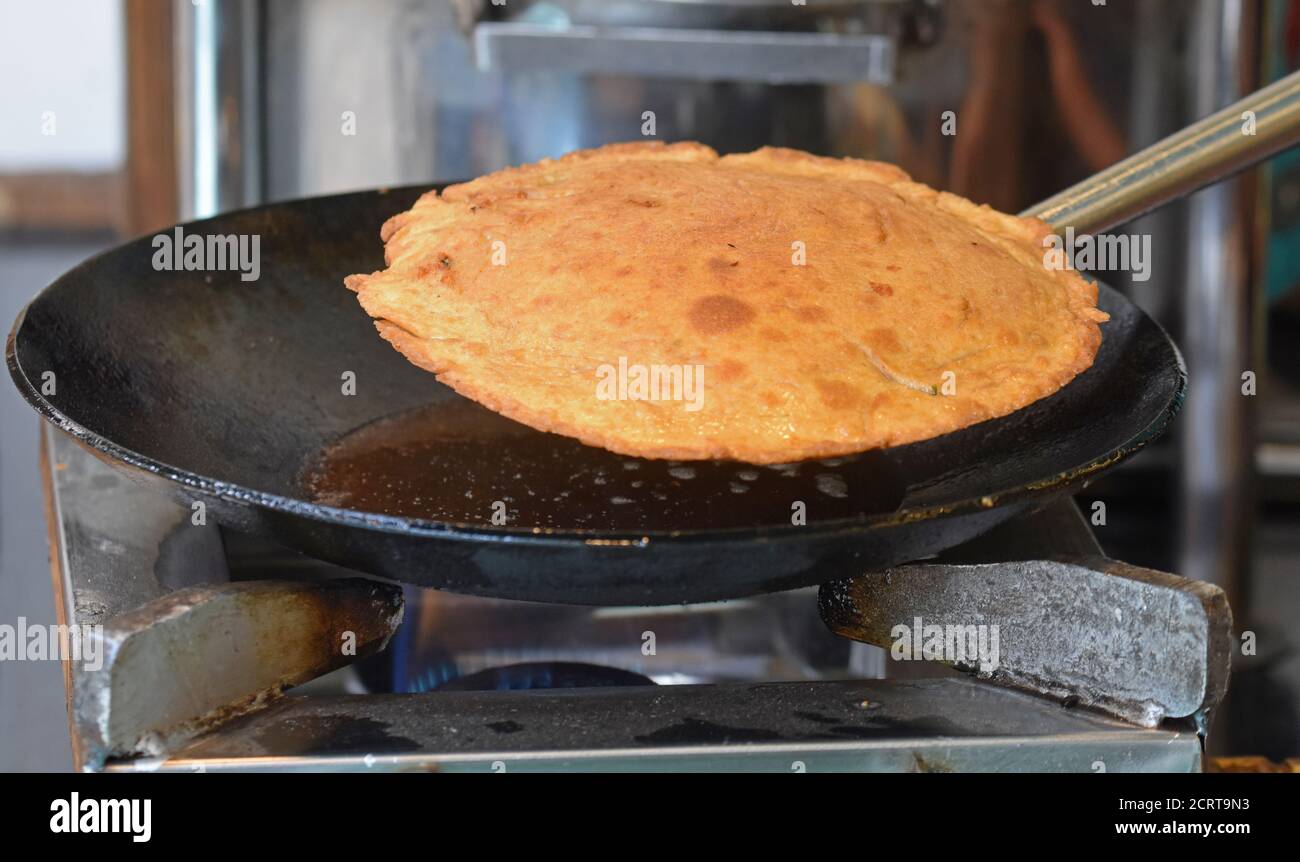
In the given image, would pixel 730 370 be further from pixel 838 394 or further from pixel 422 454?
pixel 422 454

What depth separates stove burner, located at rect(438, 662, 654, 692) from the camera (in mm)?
1466

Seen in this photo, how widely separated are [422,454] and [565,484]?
19 cm

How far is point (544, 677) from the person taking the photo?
4.89 ft

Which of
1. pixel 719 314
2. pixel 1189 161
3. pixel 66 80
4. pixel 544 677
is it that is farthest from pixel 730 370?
pixel 66 80

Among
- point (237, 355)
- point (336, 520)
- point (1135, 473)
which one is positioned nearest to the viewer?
point (336, 520)

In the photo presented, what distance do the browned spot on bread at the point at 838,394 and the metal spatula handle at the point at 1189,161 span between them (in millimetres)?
460

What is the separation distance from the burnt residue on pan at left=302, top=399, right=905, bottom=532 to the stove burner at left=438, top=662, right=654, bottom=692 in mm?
262

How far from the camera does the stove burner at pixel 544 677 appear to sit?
4.81ft

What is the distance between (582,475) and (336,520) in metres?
0.33

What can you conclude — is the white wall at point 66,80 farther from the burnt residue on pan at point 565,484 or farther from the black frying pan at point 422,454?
the burnt residue on pan at point 565,484

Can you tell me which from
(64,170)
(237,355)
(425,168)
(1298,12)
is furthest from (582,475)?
(1298,12)

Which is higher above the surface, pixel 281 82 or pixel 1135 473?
pixel 281 82

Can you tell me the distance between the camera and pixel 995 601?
1218 mm
